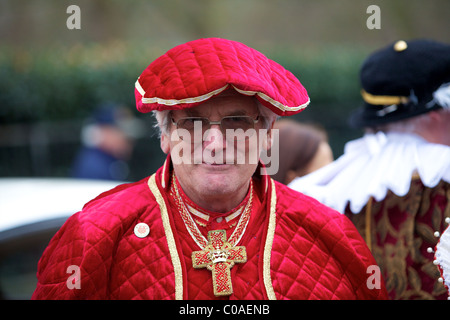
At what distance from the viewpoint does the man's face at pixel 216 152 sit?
1.85 m

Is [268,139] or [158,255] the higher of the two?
[268,139]

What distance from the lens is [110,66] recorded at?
35.2 feet

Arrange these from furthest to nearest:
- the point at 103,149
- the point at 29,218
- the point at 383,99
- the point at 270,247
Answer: the point at 103,149 → the point at 29,218 → the point at 383,99 → the point at 270,247

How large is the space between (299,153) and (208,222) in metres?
1.42

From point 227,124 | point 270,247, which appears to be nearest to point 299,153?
point 270,247

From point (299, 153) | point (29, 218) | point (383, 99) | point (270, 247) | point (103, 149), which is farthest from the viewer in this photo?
point (103, 149)

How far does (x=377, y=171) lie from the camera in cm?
256

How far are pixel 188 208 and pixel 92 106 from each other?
352 inches

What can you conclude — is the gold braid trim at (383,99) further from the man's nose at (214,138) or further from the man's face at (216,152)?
the man's nose at (214,138)

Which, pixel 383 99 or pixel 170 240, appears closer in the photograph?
pixel 170 240

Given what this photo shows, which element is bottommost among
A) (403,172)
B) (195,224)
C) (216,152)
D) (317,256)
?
(317,256)

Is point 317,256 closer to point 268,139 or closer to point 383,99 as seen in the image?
point 268,139

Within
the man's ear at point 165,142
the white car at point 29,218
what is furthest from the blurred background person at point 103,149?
the man's ear at point 165,142
